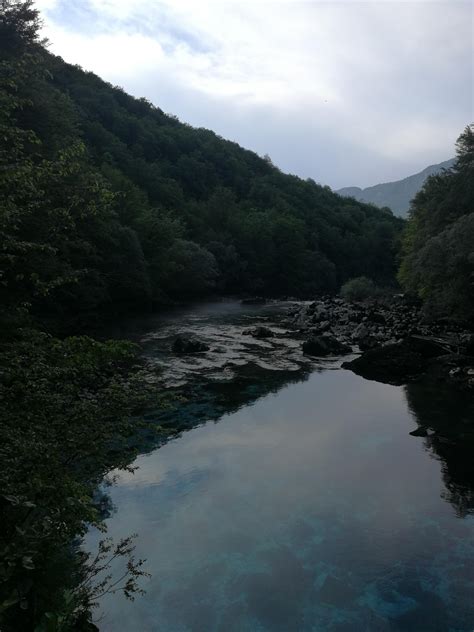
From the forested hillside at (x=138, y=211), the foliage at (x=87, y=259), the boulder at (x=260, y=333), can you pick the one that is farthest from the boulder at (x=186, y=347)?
the forested hillside at (x=138, y=211)

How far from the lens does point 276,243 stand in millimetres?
95188

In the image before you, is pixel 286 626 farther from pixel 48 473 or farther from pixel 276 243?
pixel 276 243

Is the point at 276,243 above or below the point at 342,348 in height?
above

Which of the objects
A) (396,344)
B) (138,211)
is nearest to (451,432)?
(396,344)

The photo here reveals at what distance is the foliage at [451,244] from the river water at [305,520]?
12.7 meters

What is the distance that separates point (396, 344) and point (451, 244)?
26.8 ft

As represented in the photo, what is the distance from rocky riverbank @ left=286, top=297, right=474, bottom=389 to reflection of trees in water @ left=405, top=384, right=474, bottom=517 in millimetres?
A: 1823

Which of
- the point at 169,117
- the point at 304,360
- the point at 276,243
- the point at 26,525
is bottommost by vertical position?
the point at 304,360

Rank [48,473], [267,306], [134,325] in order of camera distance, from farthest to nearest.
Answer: [267,306] → [134,325] → [48,473]

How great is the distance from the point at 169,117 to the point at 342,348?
12715 cm

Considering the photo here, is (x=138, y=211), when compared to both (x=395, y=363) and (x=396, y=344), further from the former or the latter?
(x=395, y=363)

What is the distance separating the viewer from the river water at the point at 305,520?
8203 millimetres

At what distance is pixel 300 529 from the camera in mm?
10609

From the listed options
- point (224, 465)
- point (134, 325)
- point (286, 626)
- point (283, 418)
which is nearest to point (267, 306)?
point (134, 325)
